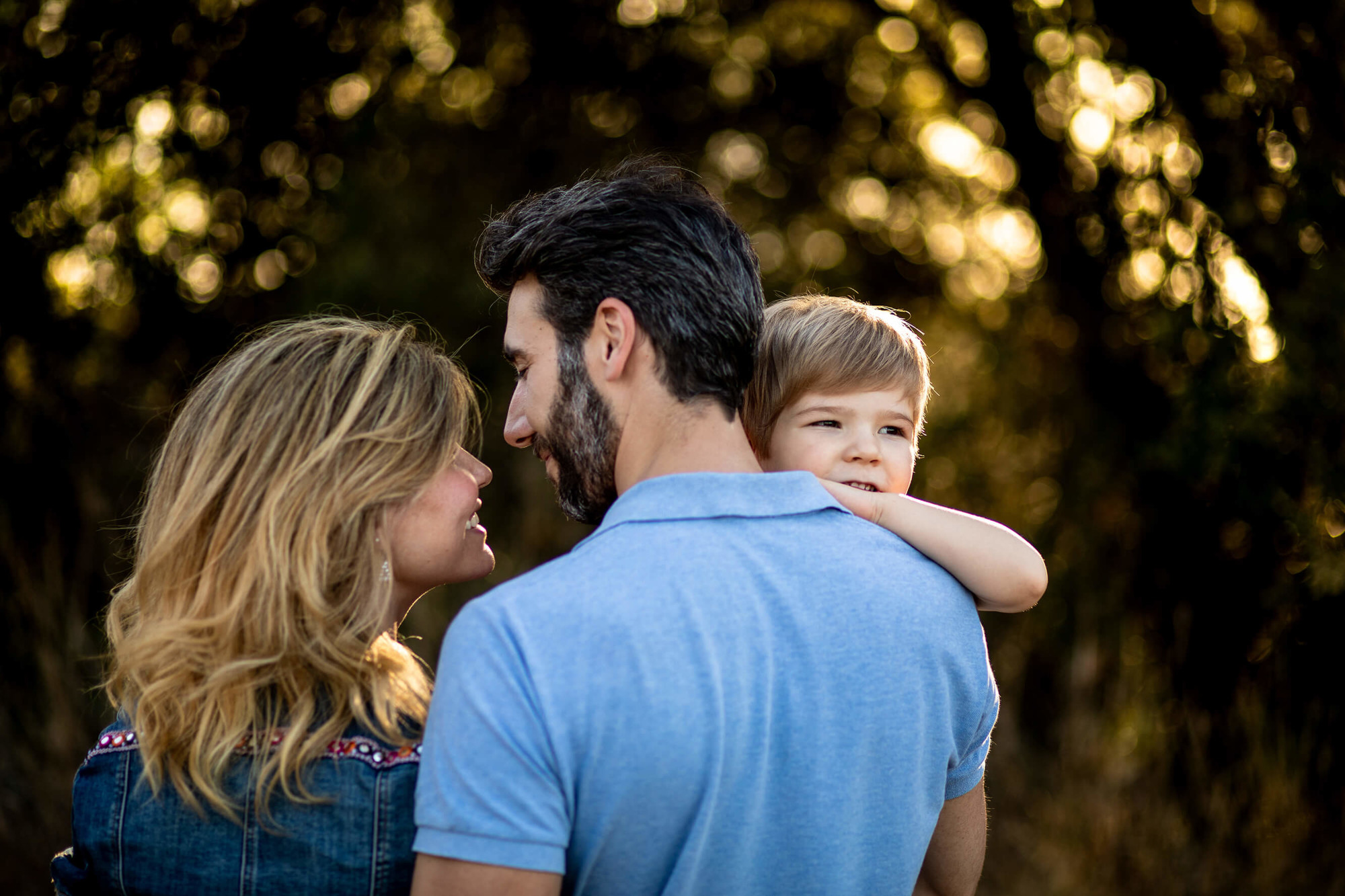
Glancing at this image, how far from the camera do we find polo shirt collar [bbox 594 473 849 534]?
148 cm

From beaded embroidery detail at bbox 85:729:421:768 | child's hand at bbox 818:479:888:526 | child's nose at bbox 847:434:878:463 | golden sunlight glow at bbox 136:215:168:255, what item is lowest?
golden sunlight glow at bbox 136:215:168:255

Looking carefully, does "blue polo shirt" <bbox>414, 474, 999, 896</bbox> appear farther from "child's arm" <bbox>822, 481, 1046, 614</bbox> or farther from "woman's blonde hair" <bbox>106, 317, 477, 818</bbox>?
"woman's blonde hair" <bbox>106, 317, 477, 818</bbox>

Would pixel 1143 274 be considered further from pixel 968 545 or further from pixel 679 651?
pixel 679 651

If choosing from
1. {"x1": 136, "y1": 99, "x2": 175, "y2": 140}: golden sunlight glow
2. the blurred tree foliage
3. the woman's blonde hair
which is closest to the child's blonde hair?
the woman's blonde hair

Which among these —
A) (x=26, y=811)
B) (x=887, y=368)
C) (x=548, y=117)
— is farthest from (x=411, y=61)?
(x=887, y=368)

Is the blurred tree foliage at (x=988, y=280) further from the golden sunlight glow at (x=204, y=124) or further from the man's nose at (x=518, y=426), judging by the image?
the man's nose at (x=518, y=426)

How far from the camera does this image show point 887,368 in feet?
6.75

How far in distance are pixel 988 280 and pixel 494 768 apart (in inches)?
230

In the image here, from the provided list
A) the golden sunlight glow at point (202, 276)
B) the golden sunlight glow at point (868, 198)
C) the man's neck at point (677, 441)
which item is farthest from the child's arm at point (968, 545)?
the golden sunlight glow at point (868, 198)

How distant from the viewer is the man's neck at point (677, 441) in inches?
64.6

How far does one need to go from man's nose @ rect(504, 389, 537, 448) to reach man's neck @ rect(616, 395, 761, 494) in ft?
0.76

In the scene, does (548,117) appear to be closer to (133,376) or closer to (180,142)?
(180,142)

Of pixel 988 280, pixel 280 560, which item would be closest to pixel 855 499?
pixel 280 560

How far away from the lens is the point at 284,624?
1.56 m
